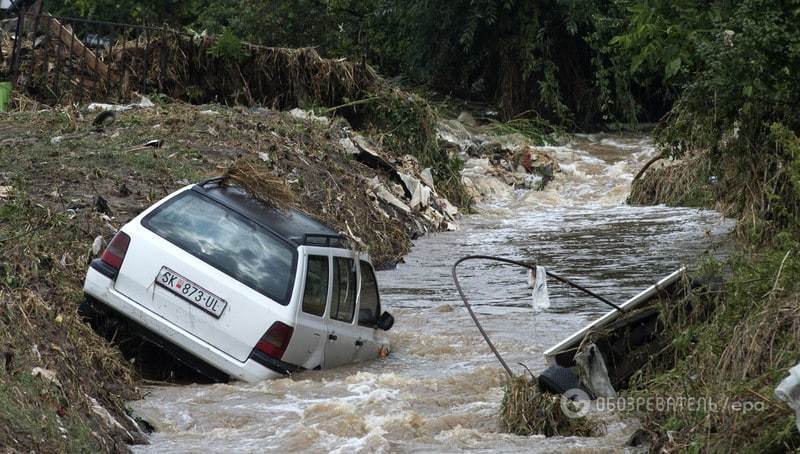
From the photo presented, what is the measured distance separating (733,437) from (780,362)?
0.60 meters

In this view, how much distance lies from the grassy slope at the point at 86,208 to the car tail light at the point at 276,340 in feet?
3.13

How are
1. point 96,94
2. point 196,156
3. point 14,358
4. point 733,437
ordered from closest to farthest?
point 733,437 → point 14,358 → point 196,156 → point 96,94

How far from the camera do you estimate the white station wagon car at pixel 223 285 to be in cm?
916

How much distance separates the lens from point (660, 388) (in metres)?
8.00

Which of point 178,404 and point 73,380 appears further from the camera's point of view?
point 178,404

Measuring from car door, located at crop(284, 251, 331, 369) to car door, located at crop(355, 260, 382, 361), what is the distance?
0.76 m

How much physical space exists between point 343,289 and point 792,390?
4660 millimetres

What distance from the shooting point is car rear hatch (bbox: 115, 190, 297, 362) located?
9141mm

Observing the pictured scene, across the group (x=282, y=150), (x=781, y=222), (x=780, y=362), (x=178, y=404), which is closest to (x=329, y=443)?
(x=178, y=404)

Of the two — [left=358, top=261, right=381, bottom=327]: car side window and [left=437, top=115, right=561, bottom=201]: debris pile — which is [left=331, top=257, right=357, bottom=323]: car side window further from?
[left=437, top=115, right=561, bottom=201]: debris pile

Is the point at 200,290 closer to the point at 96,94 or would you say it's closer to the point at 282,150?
the point at 282,150

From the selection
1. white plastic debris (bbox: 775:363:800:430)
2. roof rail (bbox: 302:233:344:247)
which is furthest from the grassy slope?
white plastic debris (bbox: 775:363:800:430)

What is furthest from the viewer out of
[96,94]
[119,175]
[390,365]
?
[96,94]

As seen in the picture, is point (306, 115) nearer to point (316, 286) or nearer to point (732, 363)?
point (316, 286)
